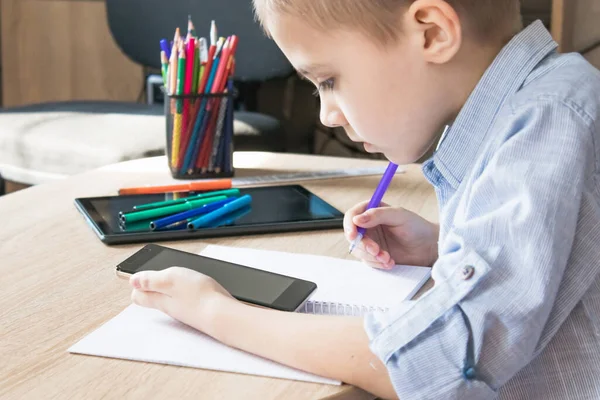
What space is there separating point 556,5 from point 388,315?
4.68ft

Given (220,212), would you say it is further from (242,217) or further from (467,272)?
(467,272)

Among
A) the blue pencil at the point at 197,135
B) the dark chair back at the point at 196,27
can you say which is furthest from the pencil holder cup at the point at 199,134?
the dark chair back at the point at 196,27

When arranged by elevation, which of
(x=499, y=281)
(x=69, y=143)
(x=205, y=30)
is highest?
(x=205, y=30)

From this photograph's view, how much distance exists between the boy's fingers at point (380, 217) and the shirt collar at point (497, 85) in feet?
0.62

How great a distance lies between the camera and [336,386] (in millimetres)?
625

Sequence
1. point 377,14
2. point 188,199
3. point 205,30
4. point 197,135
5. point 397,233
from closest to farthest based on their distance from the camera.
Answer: point 377,14 < point 397,233 < point 188,199 < point 197,135 < point 205,30

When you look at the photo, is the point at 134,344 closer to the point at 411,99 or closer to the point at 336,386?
the point at 336,386

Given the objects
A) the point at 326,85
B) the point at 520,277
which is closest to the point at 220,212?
the point at 326,85

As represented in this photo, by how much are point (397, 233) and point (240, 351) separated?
30 cm

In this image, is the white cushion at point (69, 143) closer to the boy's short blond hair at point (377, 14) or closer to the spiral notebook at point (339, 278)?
the spiral notebook at point (339, 278)

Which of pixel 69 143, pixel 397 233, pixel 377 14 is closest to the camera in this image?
pixel 377 14

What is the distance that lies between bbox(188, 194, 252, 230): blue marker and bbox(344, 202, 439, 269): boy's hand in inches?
6.2

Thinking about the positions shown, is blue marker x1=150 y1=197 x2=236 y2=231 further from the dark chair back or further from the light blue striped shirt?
the dark chair back

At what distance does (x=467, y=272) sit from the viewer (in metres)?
0.60
